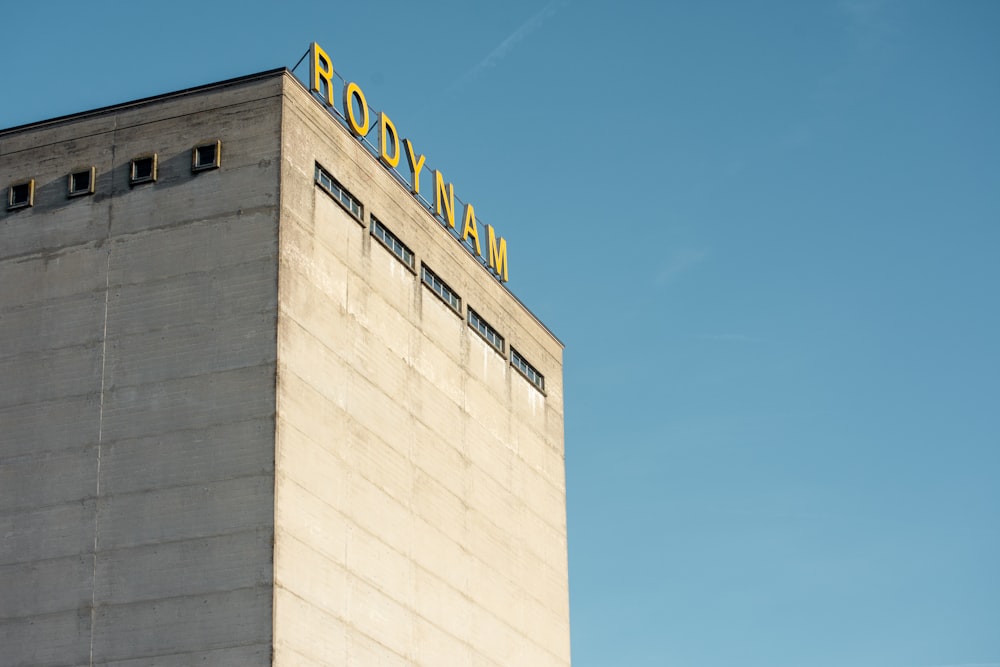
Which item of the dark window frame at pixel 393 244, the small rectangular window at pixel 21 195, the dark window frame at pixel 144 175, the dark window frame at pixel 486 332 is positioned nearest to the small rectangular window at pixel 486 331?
the dark window frame at pixel 486 332

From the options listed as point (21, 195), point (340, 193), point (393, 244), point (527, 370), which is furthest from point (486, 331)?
point (21, 195)

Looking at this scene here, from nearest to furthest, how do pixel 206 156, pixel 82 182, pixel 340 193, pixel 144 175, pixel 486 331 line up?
pixel 206 156 < pixel 144 175 < pixel 82 182 < pixel 340 193 < pixel 486 331

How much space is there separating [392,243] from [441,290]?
511cm

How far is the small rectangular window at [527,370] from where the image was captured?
89.3 m

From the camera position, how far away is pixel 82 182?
71312 mm

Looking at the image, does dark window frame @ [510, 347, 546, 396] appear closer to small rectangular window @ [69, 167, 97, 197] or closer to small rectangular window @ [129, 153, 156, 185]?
small rectangular window @ [129, 153, 156, 185]

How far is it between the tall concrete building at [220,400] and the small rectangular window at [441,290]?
955 millimetres

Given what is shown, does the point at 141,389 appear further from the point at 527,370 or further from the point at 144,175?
Answer: the point at 527,370

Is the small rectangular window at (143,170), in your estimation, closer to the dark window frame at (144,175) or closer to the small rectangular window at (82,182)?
the dark window frame at (144,175)

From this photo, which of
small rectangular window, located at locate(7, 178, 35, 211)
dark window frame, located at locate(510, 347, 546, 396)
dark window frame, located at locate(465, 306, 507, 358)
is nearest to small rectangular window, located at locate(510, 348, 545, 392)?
dark window frame, located at locate(510, 347, 546, 396)

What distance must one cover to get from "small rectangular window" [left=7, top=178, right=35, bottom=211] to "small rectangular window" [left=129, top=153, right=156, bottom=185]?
4.44 meters

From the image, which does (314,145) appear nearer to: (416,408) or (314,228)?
(314,228)

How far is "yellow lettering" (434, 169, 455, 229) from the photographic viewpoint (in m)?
83.6

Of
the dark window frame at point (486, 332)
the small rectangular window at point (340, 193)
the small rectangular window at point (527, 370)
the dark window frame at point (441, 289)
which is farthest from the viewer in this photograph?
the small rectangular window at point (527, 370)
